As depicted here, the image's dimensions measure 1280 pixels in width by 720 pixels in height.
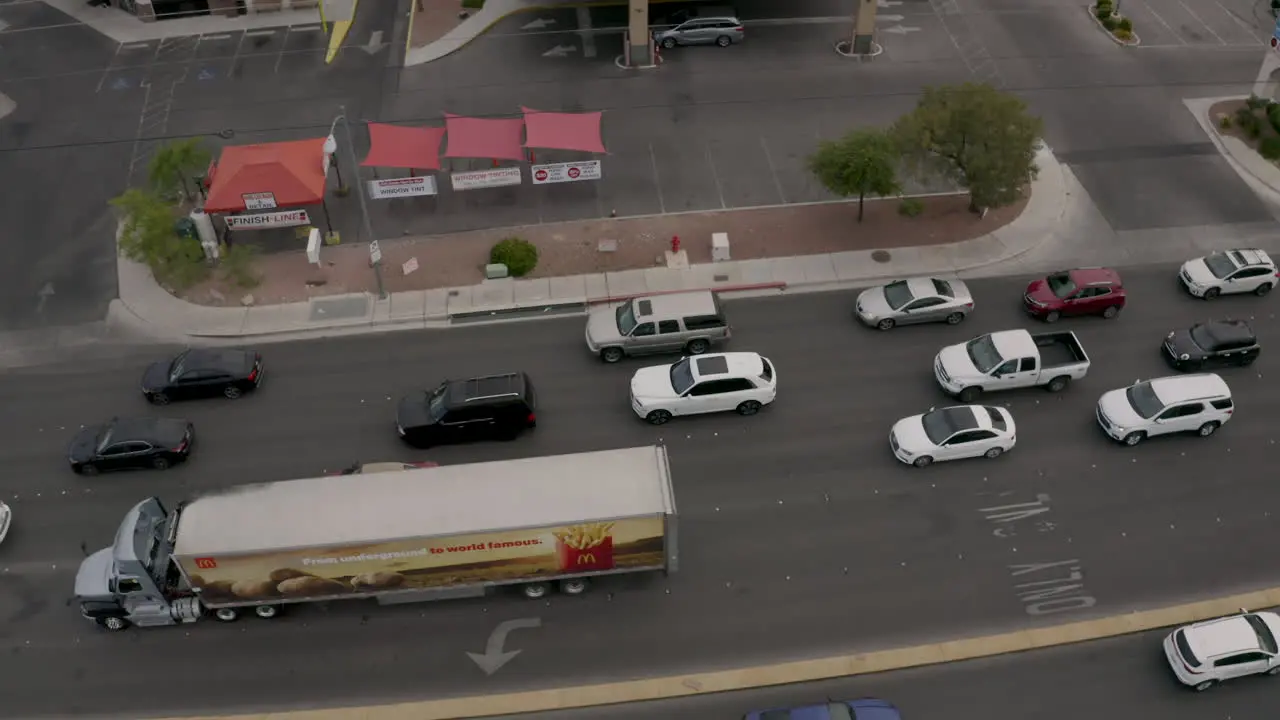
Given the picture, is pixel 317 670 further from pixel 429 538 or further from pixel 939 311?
pixel 939 311

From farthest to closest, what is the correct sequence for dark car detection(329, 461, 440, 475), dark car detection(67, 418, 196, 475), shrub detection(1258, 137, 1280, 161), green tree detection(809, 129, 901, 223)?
1. shrub detection(1258, 137, 1280, 161)
2. green tree detection(809, 129, 901, 223)
3. dark car detection(67, 418, 196, 475)
4. dark car detection(329, 461, 440, 475)

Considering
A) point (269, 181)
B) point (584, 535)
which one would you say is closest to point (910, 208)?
point (584, 535)

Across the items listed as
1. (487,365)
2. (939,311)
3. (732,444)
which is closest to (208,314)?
(487,365)

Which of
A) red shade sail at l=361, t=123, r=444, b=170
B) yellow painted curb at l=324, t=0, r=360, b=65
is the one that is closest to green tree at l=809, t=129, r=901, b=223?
red shade sail at l=361, t=123, r=444, b=170

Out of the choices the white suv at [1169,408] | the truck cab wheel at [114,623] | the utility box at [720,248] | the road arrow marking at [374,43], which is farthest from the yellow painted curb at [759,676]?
the road arrow marking at [374,43]

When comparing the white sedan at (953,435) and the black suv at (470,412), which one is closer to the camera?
the white sedan at (953,435)

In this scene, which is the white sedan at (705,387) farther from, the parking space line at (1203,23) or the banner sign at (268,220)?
the parking space line at (1203,23)

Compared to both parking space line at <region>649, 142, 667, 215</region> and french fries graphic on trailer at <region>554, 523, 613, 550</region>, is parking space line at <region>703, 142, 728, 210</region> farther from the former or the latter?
french fries graphic on trailer at <region>554, 523, 613, 550</region>
